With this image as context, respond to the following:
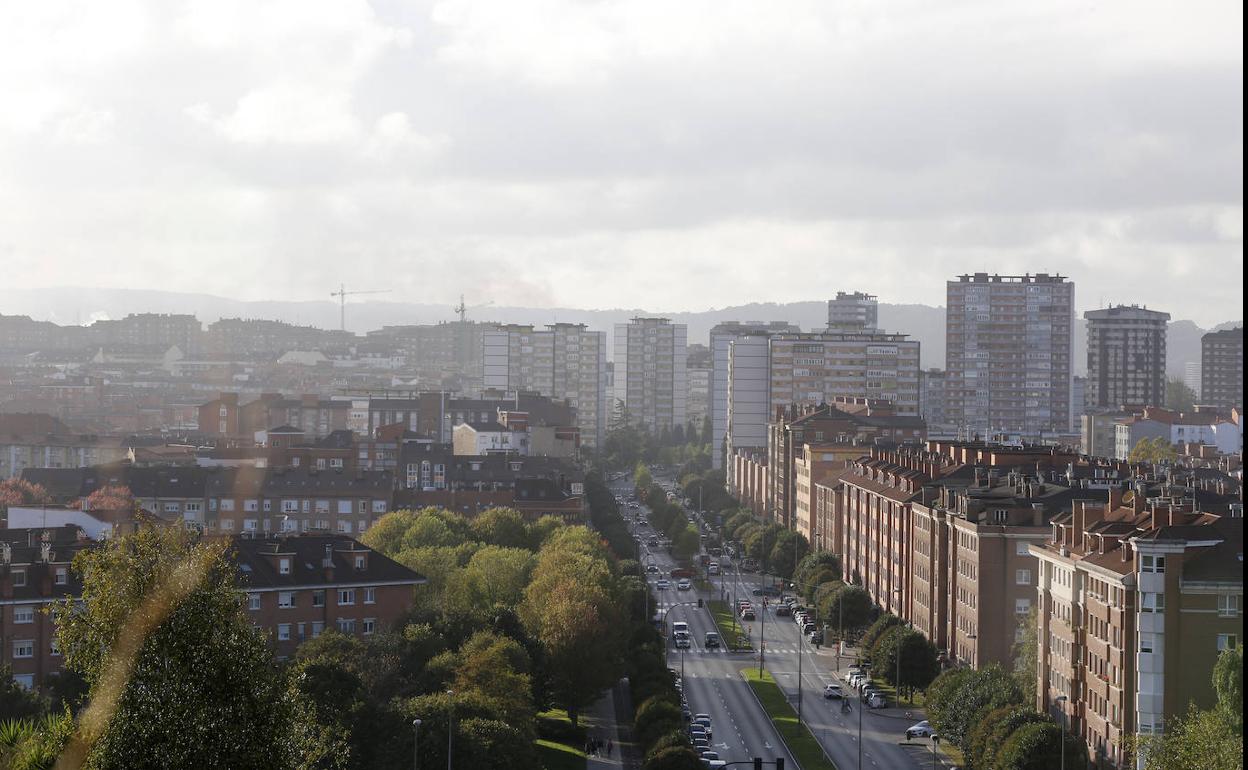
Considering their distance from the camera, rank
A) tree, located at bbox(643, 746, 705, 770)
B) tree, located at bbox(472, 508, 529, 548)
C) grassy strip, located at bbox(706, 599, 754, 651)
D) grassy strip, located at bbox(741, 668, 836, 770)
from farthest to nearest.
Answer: tree, located at bbox(472, 508, 529, 548) → grassy strip, located at bbox(706, 599, 754, 651) → grassy strip, located at bbox(741, 668, 836, 770) → tree, located at bbox(643, 746, 705, 770)

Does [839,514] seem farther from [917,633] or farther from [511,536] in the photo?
[917,633]

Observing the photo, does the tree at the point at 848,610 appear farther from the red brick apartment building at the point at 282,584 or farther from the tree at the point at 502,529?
the red brick apartment building at the point at 282,584

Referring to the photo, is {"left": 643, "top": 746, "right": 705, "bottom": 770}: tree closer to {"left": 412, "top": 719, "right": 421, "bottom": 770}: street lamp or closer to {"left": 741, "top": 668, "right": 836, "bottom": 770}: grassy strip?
{"left": 412, "top": 719, "right": 421, "bottom": 770}: street lamp

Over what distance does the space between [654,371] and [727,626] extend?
121036mm

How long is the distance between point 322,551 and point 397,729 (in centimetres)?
1668

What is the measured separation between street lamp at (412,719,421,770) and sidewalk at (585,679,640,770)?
8479mm

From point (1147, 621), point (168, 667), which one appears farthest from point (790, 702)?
point (168, 667)

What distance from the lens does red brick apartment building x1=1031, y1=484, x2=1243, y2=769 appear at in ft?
120

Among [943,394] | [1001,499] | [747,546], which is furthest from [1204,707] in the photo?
[943,394]

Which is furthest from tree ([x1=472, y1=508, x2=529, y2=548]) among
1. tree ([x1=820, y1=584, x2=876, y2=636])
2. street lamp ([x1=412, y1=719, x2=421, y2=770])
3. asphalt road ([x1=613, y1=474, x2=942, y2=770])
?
street lamp ([x1=412, y1=719, x2=421, y2=770])

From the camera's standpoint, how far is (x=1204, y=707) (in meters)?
36.5

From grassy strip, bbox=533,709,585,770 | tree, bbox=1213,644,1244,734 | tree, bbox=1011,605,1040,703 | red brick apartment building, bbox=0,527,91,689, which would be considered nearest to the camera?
tree, bbox=1213,644,1244,734

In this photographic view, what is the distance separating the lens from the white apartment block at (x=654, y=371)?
18462cm

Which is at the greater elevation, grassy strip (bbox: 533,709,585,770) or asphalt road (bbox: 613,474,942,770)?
grassy strip (bbox: 533,709,585,770)
